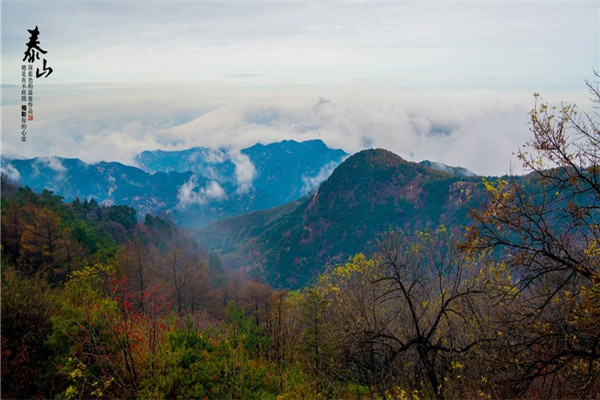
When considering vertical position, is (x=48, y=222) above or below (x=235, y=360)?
below

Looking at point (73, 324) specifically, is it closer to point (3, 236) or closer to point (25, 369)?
point (25, 369)

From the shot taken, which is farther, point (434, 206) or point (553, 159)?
point (434, 206)

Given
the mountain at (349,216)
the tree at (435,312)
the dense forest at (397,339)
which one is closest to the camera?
the dense forest at (397,339)

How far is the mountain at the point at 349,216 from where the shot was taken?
458 ft

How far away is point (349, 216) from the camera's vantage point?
162625 millimetres

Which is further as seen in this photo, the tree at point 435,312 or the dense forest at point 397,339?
the tree at point 435,312

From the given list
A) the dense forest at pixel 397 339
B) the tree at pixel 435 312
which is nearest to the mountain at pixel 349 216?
the tree at pixel 435 312

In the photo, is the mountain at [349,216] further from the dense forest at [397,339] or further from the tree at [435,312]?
the dense forest at [397,339]

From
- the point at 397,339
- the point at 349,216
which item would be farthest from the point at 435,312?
the point at 349,216

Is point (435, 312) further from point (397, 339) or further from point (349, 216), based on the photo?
point (349, 216)

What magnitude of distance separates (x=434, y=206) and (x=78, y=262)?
12940 cm

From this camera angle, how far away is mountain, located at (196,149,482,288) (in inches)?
5502

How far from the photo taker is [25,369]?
359 inches

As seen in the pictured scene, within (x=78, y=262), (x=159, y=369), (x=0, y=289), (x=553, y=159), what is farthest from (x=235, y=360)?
(x=78, y=262)
